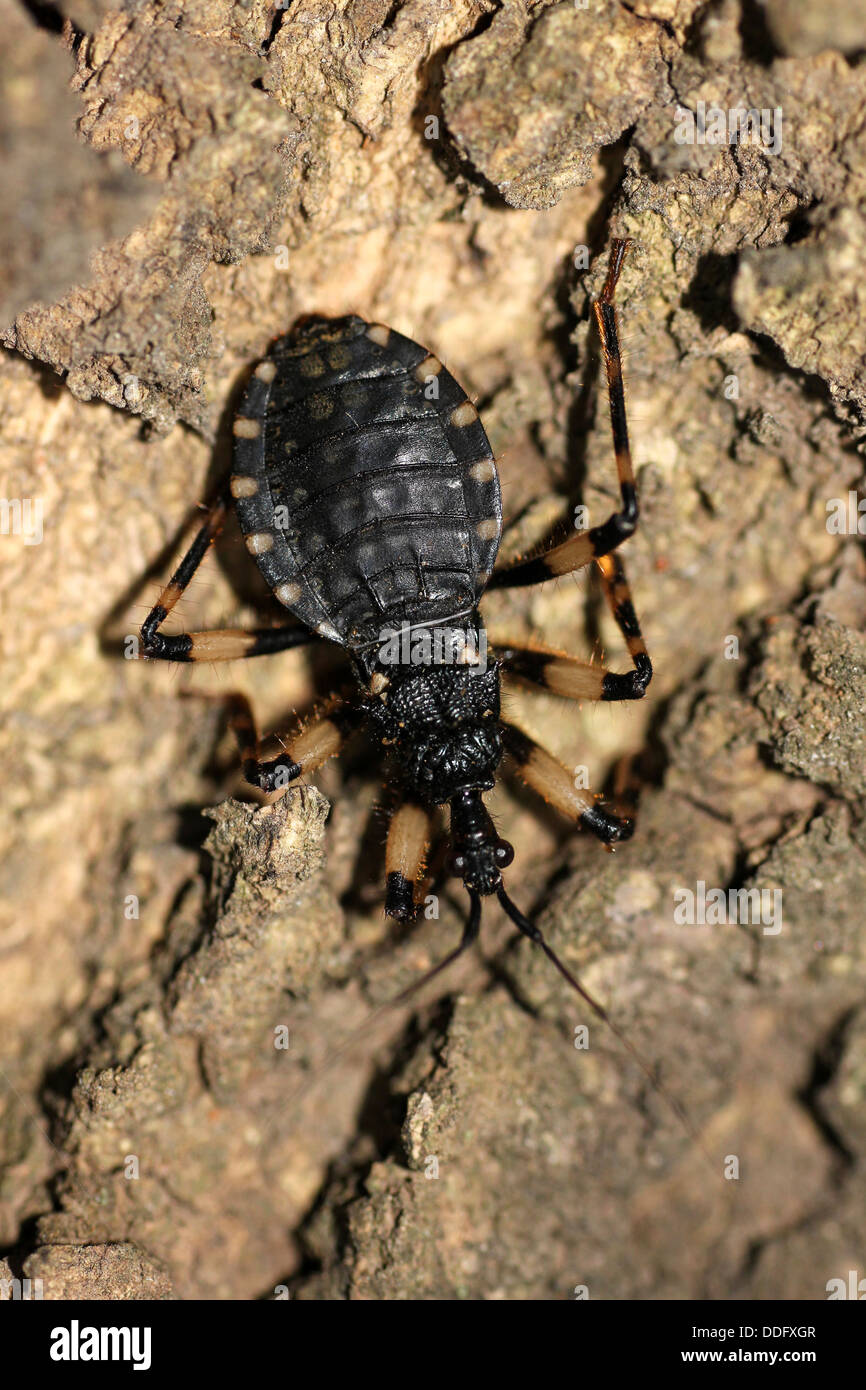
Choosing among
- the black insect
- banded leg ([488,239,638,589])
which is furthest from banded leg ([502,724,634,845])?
banded leg ([488,239,638,589])

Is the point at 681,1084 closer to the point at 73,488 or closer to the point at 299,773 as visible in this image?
the point at 299,773

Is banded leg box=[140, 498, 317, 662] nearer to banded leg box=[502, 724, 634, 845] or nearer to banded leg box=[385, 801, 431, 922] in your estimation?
banded leg box=[385, 801, 431, 922]

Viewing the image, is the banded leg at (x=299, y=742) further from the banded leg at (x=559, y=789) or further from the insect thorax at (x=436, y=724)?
the banded leg at (x=559, y=789)

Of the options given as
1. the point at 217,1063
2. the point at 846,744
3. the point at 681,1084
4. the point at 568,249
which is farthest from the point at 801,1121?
the point at 568,249

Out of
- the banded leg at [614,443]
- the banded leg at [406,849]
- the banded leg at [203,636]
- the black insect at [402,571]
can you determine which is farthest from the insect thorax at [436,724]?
the banded leg at [614,443]

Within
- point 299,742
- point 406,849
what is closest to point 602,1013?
point 406,849

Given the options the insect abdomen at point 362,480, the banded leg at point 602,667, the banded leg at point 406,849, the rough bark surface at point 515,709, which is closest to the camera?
the rough bark surface at point 515,709
